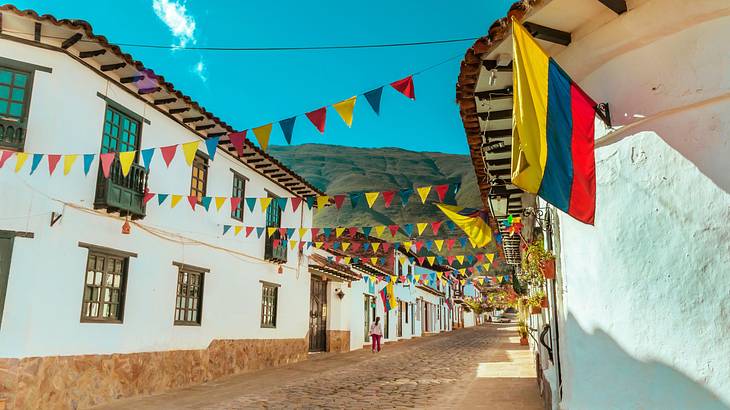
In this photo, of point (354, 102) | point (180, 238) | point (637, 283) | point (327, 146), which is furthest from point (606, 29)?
point (327, 146)

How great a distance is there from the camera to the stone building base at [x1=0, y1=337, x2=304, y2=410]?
27.4 feet

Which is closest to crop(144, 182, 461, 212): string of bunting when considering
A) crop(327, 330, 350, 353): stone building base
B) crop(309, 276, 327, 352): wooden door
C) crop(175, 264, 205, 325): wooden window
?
crop(175, 264, 205, 325): wooden window

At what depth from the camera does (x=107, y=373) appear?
1012 centimetres

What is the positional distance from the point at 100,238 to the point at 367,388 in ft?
21.5

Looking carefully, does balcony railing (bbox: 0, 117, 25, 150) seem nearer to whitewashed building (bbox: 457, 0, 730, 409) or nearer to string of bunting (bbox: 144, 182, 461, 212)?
string of bunting (bbox: 144, 182, 461, 212)

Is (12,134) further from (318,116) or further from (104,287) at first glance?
(318,116)

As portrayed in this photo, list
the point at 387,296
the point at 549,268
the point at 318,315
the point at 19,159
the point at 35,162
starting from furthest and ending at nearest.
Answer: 1. the point at 387,296
2. the point at 318,315
3. the point at 35,162
4. the point at 19,159
5. the point at 549,268

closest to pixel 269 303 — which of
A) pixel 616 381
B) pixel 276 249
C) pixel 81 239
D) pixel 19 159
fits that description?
pixel 276 249

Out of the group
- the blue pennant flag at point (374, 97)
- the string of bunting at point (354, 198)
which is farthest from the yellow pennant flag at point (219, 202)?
the blue pennant flag at point (374, 97)

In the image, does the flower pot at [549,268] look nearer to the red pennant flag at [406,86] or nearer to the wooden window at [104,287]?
the red pennant flag at [406,86]

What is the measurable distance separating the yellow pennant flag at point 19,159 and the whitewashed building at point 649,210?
24.5ft

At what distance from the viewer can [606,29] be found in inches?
203

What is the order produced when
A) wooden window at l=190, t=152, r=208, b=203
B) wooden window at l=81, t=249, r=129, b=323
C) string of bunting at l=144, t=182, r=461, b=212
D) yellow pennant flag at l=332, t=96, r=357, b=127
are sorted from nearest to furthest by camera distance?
yellow pennant flag at l=332, t=96, r=357, b=127 → wooden window at l=81, t=249, r=129, b=323 → string of bunting at l=144, t=182, r=461, b=212 → wooden window at l=190, t=152, r=208, b=203

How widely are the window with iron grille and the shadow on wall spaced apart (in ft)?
41.9
